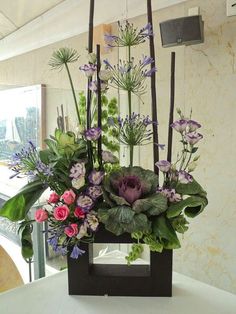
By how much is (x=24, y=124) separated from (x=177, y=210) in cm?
152

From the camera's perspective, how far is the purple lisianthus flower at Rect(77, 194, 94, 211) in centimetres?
73

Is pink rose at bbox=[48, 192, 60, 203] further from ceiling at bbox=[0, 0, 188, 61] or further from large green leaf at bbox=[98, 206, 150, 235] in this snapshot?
ceiling at bbox=[0, 0, 188, 61]

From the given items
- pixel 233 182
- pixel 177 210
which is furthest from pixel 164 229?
pixel 233 182

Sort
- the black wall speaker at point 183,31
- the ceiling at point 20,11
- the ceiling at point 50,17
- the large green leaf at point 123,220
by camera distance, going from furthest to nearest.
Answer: the ceiling at point 20,11 < the ceiling at point 50,17 < the black wall speaker at point 183,31 < the large green leaf at point 123,220

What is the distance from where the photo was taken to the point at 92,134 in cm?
75

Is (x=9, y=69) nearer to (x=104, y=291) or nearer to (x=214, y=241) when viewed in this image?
(x=214, y=241)

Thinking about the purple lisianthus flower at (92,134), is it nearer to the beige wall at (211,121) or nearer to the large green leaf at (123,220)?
the large green leaf at (123,220)

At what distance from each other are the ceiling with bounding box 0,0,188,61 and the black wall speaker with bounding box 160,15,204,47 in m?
0.18

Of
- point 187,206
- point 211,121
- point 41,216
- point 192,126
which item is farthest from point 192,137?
point 211,121

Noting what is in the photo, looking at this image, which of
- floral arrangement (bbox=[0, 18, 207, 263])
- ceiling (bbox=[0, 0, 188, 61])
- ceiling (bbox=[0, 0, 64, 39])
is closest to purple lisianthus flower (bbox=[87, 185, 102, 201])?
floral arrangement (bbox=[0, 18, 207, 263])

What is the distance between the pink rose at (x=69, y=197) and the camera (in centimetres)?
73

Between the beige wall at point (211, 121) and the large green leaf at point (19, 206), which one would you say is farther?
the beige wall at point (211, 121)

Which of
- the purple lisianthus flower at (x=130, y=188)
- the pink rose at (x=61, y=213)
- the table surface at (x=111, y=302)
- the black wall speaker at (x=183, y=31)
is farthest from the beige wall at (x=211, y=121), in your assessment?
the pink rose at (x=61, y=213)

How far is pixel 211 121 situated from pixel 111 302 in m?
0.87
